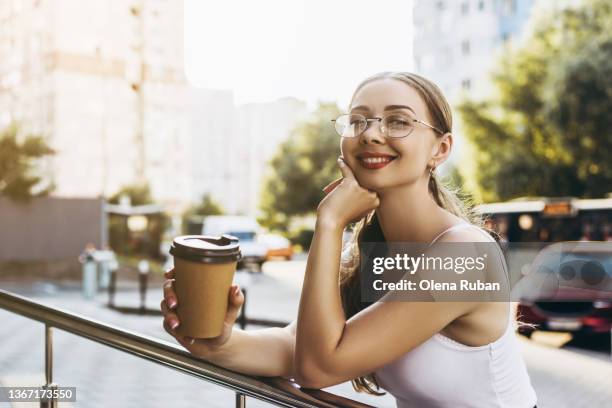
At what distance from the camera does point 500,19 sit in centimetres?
4300

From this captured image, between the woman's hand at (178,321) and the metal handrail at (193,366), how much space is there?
40 mm

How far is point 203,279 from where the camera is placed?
142 centimetres

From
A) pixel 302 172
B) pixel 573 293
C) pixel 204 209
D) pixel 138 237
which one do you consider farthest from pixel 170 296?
pixel 204 209

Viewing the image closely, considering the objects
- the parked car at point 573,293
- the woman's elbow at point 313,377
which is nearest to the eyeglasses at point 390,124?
the woman's elbow at point 313,377

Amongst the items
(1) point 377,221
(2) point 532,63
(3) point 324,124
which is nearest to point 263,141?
(3) point 324,124

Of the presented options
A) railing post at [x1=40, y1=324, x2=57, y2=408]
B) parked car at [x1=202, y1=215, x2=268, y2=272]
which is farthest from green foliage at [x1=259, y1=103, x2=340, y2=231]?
railing post at [x1=40, y1=324, x2=57, y2=408]

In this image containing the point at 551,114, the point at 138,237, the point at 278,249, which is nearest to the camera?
the point at 551,114

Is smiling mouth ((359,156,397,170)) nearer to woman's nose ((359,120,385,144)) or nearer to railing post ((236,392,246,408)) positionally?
woman's nose ((359,120,385,144))

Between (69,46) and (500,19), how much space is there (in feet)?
104

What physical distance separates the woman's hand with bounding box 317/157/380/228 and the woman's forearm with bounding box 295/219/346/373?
2 centimetres

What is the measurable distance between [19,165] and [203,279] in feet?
87.8

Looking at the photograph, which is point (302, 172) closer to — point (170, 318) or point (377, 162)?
point (377, 162)

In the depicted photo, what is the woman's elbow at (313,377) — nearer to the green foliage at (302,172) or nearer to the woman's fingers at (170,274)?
the woman's fingers at (170,274)

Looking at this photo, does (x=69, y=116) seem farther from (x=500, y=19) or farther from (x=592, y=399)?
(x=592, y=399)
